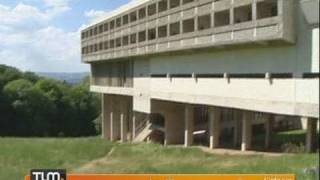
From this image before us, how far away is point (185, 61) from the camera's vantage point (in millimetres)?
39875

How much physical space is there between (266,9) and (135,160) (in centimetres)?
1165

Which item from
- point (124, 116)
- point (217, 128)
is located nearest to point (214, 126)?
point (217, 128)

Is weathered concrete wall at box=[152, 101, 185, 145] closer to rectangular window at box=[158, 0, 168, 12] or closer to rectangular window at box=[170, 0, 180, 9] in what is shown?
rectangular window at box=[158, 0, 168, 12]

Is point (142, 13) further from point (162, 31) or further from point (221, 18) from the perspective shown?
point (221, 18)

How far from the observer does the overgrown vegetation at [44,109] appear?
87000 mm

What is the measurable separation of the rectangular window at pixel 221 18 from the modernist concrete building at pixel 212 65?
0.19ft

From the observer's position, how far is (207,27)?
35375 millimetres

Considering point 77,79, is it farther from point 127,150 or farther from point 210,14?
point 210,14

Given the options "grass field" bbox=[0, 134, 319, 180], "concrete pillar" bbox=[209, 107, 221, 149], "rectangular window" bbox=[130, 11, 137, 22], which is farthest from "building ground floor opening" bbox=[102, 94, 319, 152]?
"rectangular window" bbox=[130, 11, 137, 22]

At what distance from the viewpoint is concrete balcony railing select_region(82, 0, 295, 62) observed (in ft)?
88.2

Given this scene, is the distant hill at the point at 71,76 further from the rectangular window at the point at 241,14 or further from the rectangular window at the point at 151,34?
the rectangular window at the point at 241,14

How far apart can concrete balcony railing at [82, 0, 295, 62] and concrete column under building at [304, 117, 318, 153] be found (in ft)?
15.0

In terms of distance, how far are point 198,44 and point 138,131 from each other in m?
20.6

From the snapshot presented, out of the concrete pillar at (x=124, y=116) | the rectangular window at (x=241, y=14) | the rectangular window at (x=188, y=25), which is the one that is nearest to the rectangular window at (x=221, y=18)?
the rectangular window at (x=241, y=14)
